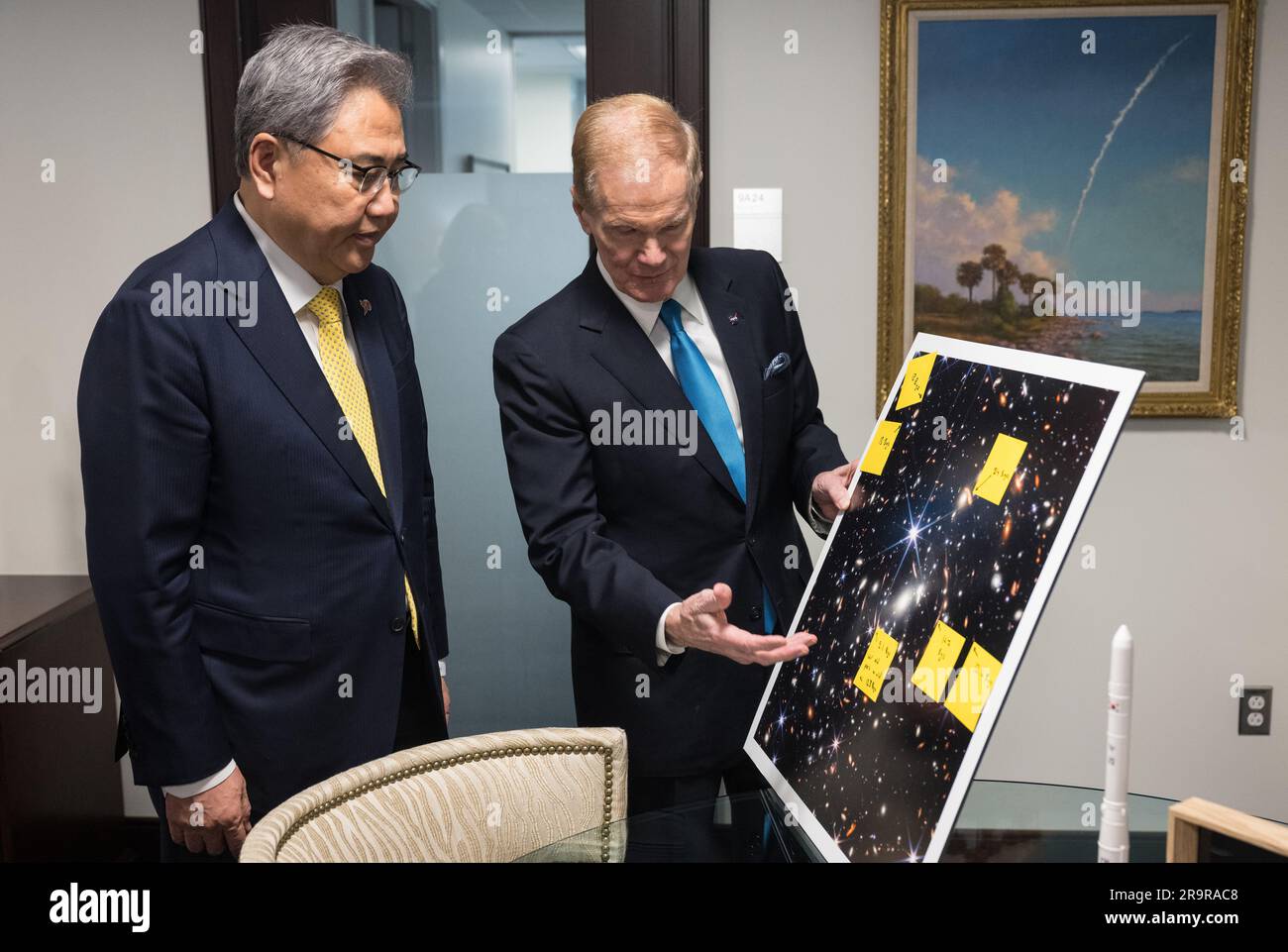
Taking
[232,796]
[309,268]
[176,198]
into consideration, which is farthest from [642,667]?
[176,198]

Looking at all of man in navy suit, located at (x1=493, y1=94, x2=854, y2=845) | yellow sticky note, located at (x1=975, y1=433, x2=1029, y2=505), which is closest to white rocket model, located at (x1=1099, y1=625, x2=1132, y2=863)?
yellow sticky note, located at (x1=975, y1=433, x2=1029, y2=505)

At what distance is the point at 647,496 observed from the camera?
66.3 inches

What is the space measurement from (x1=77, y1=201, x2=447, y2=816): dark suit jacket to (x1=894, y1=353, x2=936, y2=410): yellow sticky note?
0.80 metres

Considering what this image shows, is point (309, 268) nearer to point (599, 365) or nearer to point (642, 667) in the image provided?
point (599, 365)

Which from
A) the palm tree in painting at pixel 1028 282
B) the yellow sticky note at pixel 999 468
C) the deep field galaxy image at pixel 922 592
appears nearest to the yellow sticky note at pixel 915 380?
the deep field galaxy image at pixel 922 592

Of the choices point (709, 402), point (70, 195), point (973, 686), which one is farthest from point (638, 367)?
point (70, 195)

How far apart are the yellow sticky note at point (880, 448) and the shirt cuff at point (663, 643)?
0.33 meters

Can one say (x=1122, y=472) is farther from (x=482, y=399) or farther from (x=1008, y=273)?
(x=482, y=399)

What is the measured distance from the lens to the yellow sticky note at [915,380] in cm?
142

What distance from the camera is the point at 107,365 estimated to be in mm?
1491

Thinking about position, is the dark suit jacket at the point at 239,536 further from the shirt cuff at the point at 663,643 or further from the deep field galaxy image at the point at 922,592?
the deep field galaxy image at the point at 922,592

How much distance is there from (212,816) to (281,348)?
703mm

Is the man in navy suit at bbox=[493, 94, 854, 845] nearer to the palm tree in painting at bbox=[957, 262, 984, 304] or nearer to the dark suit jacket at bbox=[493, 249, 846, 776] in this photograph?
the dark suit jacket at bbox=[493, 249, 846, 776]

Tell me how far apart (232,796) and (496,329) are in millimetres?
1371
